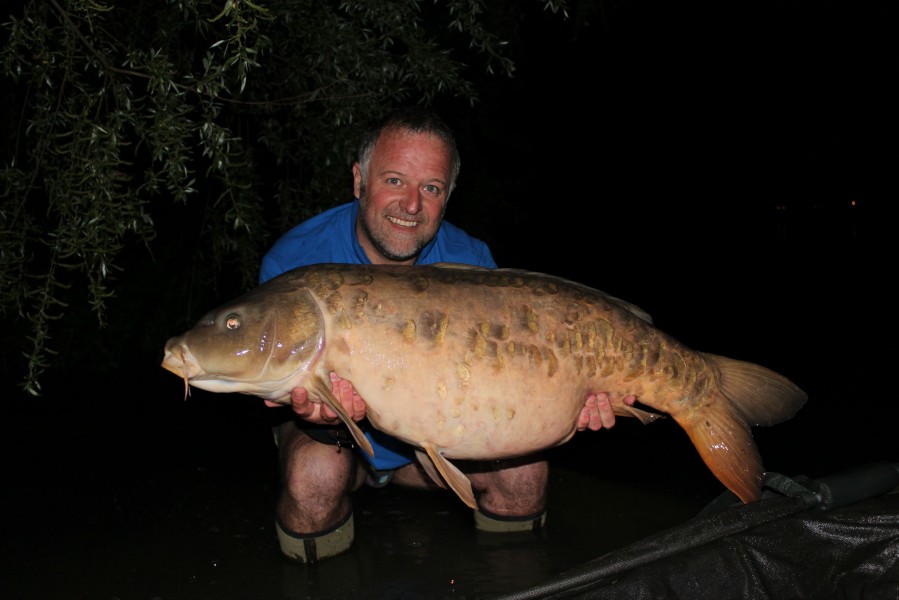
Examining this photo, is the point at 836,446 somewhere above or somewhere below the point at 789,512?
below

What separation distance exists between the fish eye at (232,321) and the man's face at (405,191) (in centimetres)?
67

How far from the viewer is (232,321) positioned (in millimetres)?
1663

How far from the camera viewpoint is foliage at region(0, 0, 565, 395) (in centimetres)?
215

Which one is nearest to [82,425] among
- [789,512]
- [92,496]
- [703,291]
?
[92,496]

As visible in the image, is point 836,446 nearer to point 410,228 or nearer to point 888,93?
point 410,228

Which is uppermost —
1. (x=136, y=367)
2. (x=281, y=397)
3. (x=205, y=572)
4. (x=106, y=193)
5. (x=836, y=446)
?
(x=106, y=193)

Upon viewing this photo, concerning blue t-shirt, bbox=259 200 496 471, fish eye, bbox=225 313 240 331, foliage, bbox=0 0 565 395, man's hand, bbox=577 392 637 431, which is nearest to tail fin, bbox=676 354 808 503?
man's hand, bbox=577 392 637 431

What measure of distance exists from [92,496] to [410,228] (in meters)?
1.65

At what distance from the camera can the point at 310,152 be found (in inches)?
135

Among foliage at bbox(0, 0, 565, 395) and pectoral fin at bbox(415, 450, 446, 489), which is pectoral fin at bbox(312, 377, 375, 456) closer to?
pectoral fin at bbox(415, 450, 446, 489)

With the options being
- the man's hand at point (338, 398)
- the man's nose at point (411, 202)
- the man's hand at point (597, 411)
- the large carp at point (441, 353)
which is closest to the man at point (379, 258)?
the man's nose at point (411, 202)

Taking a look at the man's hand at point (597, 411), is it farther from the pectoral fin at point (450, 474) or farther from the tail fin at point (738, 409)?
the pectoral fin at point (450, 474)

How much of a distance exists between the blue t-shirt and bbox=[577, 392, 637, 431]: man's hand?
2.38 ft

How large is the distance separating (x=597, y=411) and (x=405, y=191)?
2.78 ft
